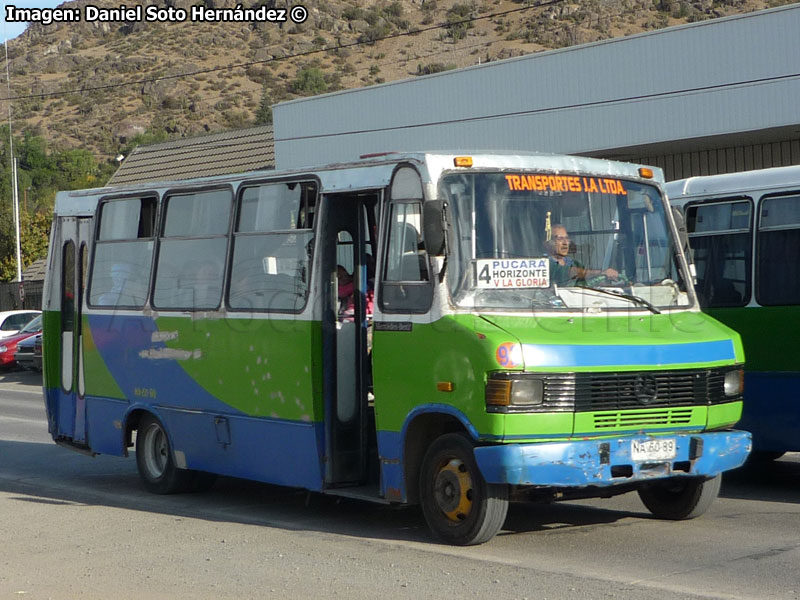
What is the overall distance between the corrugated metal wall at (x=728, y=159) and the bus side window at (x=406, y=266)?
614 inches

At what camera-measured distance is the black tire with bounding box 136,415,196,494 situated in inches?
453

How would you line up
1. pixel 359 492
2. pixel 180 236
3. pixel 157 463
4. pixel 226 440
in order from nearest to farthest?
pixel 359 492, pixel 226 440, pixel 180 236, pixel 157 463

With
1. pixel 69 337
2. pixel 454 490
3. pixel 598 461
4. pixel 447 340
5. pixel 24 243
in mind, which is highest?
pixel 24 243

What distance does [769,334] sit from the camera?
10758 mm

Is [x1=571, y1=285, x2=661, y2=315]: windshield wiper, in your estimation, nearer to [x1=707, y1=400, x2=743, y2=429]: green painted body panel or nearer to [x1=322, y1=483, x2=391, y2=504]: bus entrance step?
[x1=707, y1=400, x2=743, y2=429]: green painted body panel

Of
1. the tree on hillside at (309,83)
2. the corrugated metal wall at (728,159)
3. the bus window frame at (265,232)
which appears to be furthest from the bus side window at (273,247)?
the tree on hillside at (309,83)

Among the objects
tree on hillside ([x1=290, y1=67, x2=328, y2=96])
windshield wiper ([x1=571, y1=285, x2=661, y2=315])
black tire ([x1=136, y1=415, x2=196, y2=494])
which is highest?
tree on hillside ([x1=290, y1=67, x2=328, y2=96])

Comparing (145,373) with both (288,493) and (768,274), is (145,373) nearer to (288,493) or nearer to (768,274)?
(288,493)

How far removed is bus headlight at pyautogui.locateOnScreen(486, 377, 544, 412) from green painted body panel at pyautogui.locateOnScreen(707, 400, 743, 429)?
1.50m

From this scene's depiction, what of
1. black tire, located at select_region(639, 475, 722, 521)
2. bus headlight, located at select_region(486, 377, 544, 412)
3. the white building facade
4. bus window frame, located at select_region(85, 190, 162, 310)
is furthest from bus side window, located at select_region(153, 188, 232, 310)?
the white building facade

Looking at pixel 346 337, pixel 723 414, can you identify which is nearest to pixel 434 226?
pixel 346 337

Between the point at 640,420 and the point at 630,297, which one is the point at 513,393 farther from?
the point at 630,297

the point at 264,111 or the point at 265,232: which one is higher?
the point at 264,111

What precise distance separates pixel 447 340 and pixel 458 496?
108 centimetres
